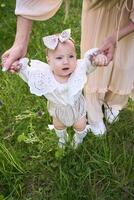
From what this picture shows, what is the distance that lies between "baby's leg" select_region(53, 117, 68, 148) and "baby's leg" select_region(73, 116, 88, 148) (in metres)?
0.06

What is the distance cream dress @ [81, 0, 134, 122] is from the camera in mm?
3039

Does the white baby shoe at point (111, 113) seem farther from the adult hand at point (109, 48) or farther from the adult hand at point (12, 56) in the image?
the adult hand at point (12, 56)

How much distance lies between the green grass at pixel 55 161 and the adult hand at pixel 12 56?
621mm

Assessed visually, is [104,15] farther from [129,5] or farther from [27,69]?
[27,69]

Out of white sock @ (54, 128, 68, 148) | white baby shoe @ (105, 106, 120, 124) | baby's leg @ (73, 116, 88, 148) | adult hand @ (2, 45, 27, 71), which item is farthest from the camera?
white baby shoe @ (105, 106, 120, 124)

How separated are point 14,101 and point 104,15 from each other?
0.96 m

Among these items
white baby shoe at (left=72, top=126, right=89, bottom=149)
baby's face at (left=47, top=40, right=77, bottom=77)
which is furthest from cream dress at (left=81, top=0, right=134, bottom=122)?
baby's face at (left=47, top=40, right=77, bottom=77)

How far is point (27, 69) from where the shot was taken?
2627 millimetres

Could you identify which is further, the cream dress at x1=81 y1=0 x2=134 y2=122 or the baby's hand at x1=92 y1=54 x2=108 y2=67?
the cream dress at x1=81 y1=0 x2=134 y2=122

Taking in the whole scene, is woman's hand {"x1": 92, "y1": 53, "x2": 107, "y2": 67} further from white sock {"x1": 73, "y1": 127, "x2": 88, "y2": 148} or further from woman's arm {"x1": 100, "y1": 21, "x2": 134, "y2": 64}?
white sock {"x1": 73, "y1": 127, "x2": 88, "y2": 148}

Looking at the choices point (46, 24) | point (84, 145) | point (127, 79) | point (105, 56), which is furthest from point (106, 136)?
point (46, 24)

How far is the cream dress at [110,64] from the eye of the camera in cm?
304

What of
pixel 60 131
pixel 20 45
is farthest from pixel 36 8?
pixel 60 131

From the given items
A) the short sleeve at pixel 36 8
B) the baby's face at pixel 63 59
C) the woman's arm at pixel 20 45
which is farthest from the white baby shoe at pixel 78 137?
the short sleeve at pixel 36 8
